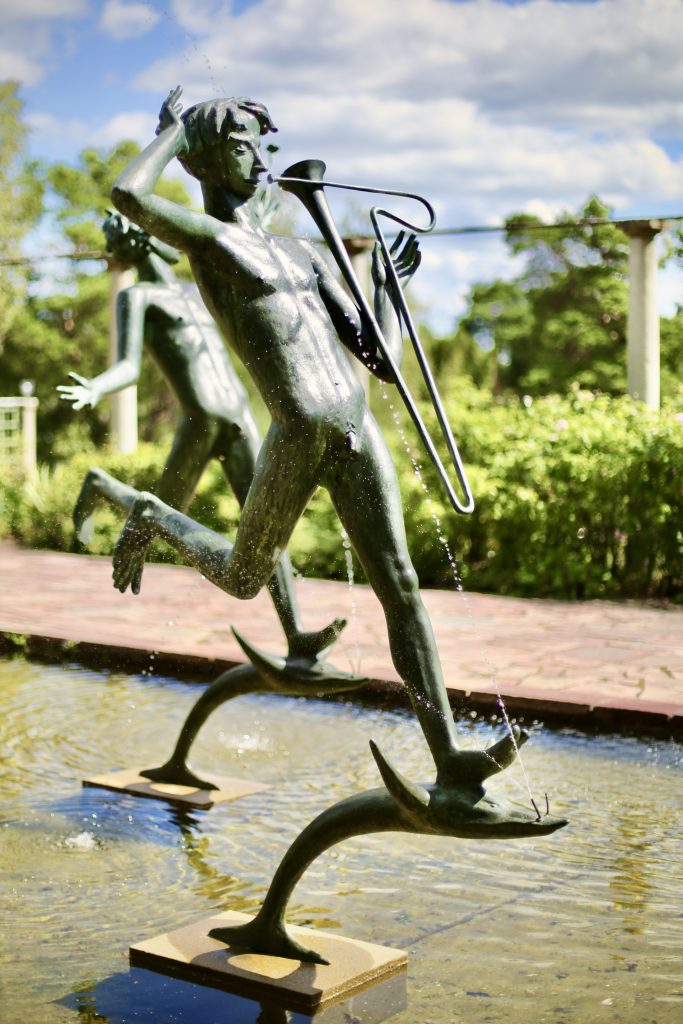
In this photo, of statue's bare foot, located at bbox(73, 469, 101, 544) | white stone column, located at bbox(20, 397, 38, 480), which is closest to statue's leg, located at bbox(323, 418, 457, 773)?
statue's bare foot, located at bbox(73, 469, 101, 544)

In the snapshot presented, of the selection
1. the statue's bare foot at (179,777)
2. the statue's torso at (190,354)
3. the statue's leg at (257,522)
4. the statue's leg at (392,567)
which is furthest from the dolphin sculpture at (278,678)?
the statue's torso at (190,354)

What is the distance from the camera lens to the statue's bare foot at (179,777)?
4875mm

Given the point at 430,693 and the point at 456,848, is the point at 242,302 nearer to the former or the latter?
the point at 430,693

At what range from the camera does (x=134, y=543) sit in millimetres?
3846

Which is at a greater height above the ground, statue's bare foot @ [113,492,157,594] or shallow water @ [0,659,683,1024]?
statue's bare foot @ [113,492,157,594]

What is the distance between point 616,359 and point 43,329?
12.8 meters

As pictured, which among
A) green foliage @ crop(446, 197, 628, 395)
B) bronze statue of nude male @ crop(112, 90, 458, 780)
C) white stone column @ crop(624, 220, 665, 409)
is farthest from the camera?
green foliage @ crop(446, 197, 628, 395)

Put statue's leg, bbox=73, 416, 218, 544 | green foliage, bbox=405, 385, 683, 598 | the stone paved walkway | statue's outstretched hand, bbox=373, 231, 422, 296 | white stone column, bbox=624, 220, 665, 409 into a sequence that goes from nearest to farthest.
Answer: statue's outstretched hand, bbox=373, 231, 422, 296 < statue's leg, bbox=73, 416, 218, 544 < the stone paved walkway < green foliage, bbox=405, 385, 683, 598 < white stone column, bbox=624, 220, 665, 409

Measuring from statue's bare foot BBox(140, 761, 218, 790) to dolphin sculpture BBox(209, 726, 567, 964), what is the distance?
1716mm

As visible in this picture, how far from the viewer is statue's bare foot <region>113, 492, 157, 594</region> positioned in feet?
12.3

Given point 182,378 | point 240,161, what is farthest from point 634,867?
point 240,161

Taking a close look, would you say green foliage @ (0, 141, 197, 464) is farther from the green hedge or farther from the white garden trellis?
the green hedge

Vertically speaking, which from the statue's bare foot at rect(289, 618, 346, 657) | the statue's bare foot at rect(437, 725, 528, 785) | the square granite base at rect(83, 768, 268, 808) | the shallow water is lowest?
the shallow water

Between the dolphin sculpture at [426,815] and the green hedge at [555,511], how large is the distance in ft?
23.4
